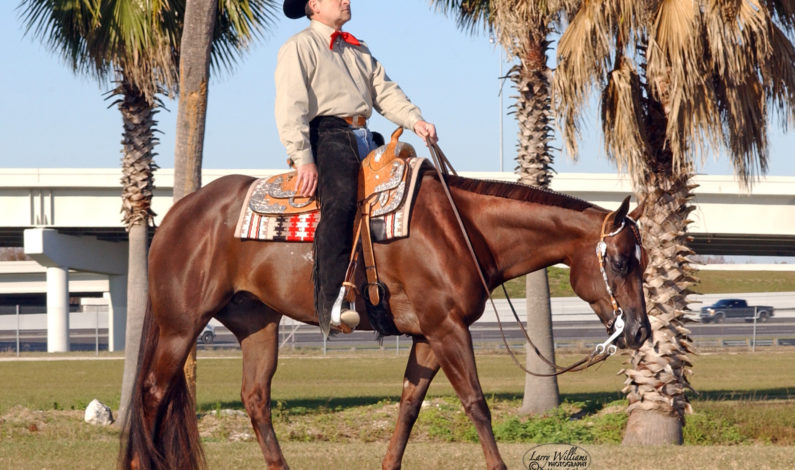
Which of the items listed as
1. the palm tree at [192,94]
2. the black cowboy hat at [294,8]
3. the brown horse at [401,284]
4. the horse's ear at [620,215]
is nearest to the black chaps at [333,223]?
the brown horse at [401,284]

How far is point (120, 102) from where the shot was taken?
1664 centimetres

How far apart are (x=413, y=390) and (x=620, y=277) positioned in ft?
4.90

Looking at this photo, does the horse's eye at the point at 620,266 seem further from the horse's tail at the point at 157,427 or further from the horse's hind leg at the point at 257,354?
the horse's tail at the point at 157,427

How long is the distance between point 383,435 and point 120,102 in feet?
23.4

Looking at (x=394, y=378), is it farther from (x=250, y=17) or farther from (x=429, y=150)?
(x=429, y=150)

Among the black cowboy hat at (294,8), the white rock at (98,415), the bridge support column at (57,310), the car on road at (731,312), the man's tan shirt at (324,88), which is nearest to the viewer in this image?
the man's tan shirt at (324,88)

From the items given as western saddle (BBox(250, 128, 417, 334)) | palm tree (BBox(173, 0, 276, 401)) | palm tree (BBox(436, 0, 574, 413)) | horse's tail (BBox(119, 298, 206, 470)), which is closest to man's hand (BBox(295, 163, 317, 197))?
western saddle (BBox(250, 128, 417, 334))

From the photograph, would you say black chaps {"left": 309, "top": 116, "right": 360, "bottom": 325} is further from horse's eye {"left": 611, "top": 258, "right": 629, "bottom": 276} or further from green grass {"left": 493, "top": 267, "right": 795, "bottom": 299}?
green grass {"left": 493, "top": 267, "right": 795, "bottom": 299}

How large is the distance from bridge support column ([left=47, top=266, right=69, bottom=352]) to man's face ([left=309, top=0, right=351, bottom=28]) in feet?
138

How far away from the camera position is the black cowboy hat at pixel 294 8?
6764mm

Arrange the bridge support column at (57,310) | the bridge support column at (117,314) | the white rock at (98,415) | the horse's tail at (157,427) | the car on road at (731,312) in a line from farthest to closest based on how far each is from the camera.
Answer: the car on road at (731,312) < the bridge support column at (117,314) < the bridge support column at (57,310) < the white rock at (98,415) < the horse's tail at (157,427)

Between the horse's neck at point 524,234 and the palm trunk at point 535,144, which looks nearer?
the horse's neck at point 524,234

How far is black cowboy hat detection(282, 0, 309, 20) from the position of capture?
22.2ft

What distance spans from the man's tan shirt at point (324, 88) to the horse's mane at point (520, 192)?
608 millimetres
